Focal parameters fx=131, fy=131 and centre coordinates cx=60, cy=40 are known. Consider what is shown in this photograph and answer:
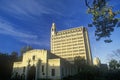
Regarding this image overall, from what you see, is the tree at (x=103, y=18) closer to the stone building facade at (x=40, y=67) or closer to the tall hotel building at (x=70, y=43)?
the stone building facade at (x=40, y=67)

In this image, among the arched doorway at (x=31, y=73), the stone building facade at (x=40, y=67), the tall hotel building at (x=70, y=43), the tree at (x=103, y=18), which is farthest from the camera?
the tall hotel building at (x=70, y=43)

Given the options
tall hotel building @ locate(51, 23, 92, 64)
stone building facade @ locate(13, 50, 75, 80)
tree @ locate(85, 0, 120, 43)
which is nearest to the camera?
tree @ locate(85, 0, 120, 43)

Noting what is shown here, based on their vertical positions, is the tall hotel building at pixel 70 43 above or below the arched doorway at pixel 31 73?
above

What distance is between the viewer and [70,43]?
383ft

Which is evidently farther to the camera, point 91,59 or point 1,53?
point 91,59

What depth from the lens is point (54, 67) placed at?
39.8 meters

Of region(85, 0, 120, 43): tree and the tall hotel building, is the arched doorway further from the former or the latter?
the tall hotel building

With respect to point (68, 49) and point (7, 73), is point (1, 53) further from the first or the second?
point (68, 49)

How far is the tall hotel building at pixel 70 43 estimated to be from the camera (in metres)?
110

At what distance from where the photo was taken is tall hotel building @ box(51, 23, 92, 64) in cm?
10956

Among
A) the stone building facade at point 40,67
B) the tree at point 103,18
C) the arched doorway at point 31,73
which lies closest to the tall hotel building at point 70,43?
the stone building facade at point 40,67

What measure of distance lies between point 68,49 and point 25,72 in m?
73.8

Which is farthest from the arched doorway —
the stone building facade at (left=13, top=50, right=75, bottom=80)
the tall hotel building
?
the tall hotel building

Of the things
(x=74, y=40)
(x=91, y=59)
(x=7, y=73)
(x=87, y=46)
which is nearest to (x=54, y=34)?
(x=74, y=40)
